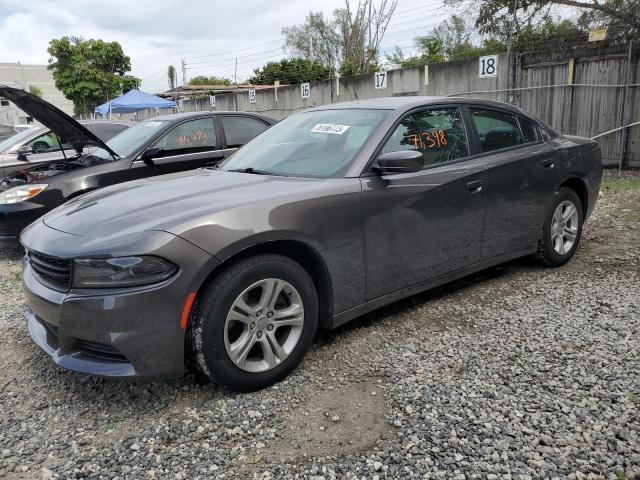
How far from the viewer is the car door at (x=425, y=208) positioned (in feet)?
10.7

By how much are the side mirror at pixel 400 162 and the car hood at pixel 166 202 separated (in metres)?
0.40

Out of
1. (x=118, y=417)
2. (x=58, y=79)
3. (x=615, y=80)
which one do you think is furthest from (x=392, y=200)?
(x=58, y=79)

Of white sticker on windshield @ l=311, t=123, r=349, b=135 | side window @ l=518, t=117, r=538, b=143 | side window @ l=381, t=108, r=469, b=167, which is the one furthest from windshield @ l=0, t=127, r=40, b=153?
side window @ l=518, t=117, r=538, b=143

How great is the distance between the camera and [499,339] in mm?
3369

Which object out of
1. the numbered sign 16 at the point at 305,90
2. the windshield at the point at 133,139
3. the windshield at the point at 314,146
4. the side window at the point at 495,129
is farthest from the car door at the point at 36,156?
the numbered sign 16 at the point at 305,90

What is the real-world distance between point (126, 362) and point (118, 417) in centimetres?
35

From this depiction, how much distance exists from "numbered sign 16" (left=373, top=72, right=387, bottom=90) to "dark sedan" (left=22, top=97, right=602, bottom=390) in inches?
426

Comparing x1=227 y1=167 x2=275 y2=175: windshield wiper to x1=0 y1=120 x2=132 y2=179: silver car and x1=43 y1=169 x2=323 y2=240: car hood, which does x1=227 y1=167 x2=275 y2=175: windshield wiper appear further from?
x1=0 y1=120 x2=132 y2=179: silver car

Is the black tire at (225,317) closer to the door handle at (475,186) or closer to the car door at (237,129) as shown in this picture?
the door handle at (475,186)

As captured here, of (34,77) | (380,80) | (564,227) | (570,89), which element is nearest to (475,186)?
(564,227)

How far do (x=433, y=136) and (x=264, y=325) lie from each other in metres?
1.85

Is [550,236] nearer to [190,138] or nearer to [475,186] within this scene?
[475,186]

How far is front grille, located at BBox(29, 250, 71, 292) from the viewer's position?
2.64 m

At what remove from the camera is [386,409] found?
2.65 metres
